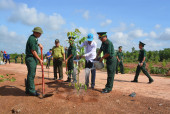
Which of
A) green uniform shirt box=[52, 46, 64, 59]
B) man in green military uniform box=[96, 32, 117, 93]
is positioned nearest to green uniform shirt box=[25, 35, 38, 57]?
man in green military uniform box=[96, 32, 117, 93]

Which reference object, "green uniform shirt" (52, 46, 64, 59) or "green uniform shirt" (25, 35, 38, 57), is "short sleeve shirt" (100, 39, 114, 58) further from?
"green uniform shirt" (52, 46, 64, 59)

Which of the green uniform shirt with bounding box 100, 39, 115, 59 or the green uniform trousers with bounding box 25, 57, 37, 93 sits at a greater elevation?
the green uniform shirt with bounding box 100, 39, 115, 59

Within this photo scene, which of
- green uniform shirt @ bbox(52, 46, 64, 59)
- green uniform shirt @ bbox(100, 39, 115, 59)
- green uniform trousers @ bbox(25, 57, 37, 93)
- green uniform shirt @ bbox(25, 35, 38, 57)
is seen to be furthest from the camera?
green uniform shirt @ bbox(52, 46, 64, 59)

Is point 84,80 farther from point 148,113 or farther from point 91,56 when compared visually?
point 148,113

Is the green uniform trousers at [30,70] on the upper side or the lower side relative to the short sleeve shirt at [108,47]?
lower

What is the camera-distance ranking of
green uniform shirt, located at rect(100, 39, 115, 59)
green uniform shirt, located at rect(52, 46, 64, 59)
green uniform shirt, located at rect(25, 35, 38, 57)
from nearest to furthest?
green uniform shirt, located at rect(25, 35, 38, 57)
green uniform shirt, located at rect(100, 39, 115, 59)
green uniform shirt, located at rect(52, 46, 64, 59)

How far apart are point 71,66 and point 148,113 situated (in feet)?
12.3

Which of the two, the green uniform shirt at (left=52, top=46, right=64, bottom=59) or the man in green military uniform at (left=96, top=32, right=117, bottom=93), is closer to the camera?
the man in green military uniform at (left=96, top=32, right=117, bottom=93)

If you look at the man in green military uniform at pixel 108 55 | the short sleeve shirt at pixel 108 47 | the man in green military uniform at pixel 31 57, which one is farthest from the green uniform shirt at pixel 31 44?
the short sleeve shirt at pixel 108 47

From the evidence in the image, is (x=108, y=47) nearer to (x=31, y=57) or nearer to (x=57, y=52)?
(x=31, y=57)

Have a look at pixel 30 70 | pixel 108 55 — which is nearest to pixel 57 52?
pixel 30 70

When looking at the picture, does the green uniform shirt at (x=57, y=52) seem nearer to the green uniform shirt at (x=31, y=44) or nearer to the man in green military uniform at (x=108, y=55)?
the green uniform shirt at (x=31, y=44)

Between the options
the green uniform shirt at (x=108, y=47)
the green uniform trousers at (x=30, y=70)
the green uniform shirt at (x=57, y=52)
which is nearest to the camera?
the green uniform trousers at (x=30, y=70)

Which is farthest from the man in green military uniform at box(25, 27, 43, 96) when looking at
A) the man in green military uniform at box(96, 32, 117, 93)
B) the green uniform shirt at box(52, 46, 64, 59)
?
the green uniform shirt at box(52, 46, 64, 59)
